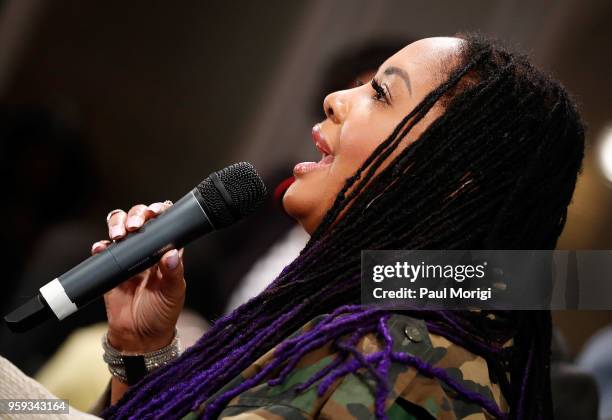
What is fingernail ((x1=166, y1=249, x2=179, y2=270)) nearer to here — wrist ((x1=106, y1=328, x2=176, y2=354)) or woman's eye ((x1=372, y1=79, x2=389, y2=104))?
wrist ((x1=106, y1=328, x2=176, y2=354))

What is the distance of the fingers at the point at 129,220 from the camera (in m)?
0.98

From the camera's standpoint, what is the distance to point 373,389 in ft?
2.55

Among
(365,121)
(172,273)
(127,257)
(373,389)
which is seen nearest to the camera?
(373,389)

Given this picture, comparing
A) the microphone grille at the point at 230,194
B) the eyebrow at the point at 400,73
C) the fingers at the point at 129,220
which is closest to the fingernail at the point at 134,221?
the fingers at the point at 129,220

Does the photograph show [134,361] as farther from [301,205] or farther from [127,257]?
[301,205]

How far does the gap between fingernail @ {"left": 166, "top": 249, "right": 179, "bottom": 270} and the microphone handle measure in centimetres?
11

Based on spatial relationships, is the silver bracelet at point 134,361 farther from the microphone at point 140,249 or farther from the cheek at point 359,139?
the cheek at point 359,139

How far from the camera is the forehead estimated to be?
1045mm

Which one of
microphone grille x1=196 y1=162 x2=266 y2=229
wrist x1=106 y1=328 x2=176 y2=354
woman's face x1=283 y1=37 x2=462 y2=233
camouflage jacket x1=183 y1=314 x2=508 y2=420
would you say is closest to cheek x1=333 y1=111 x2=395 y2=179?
woman's face x1=283 y1=37 x2=462 y2=233

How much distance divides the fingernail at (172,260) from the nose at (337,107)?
35 cm

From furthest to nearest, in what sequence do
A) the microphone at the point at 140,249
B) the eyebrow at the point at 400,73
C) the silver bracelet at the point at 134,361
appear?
the silver bracelet at the point at 134,361
the eyebrow at the point at 400,73
the microphone at the point at 140,249

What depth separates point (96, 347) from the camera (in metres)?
1.64

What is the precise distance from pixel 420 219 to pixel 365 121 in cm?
19

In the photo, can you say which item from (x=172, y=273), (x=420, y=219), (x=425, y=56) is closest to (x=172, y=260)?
(x=172, y=273)
